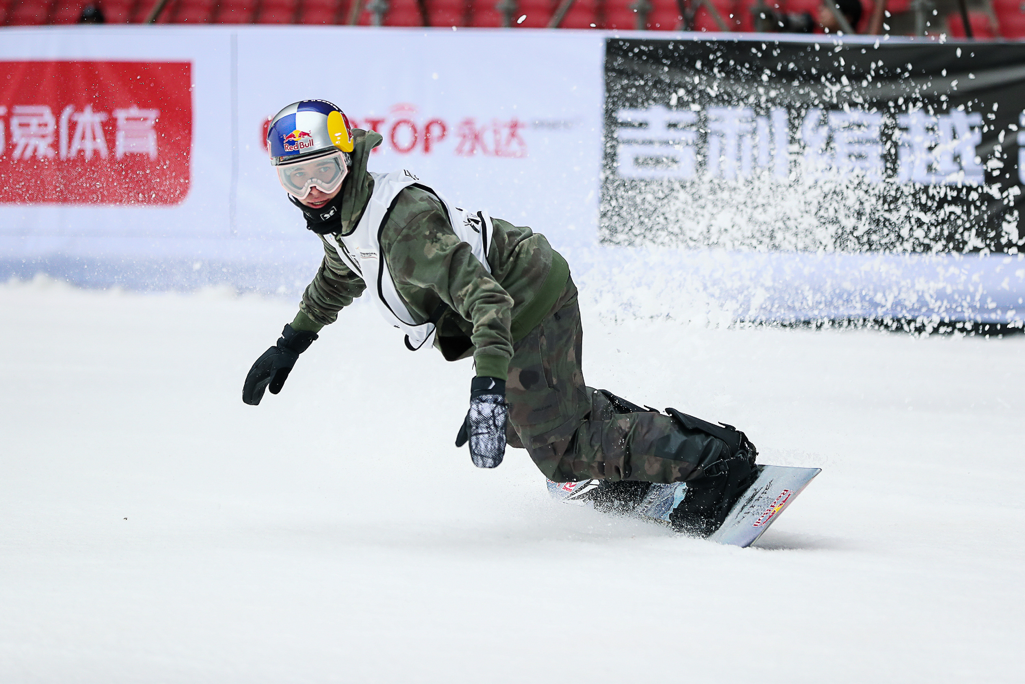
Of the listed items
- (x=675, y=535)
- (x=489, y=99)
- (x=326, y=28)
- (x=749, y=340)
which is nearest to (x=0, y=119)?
(x=326, y=28)

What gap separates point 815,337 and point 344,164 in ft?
15.6

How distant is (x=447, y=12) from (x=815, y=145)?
13.7 ft

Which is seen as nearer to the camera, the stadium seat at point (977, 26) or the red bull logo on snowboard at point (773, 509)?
the red bull logo on snowboard at point (773, 509)

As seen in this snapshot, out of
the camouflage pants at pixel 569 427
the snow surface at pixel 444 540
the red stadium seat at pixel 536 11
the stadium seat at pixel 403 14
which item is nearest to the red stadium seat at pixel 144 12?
the stadium seat at pixel 403 14

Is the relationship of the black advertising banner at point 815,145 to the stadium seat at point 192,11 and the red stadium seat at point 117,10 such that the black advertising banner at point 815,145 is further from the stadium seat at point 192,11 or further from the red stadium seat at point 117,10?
the red stadium seat at point 117,10

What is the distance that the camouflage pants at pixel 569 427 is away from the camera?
2629 mm

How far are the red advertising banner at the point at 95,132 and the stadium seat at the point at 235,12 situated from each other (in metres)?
2.54

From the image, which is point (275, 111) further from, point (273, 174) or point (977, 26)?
point (977, 26)

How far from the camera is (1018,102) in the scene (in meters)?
6.83

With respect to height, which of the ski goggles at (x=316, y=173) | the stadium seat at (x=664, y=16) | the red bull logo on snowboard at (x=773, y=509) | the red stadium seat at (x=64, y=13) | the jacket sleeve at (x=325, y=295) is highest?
the stadium seat at (x=664, y=16)

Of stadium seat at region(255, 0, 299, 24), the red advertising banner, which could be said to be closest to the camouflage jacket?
the red advertising banner

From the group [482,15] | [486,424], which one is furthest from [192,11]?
[486,424]

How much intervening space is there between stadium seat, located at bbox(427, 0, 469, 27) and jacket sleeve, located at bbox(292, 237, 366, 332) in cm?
719

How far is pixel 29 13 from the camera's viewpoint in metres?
9.53
